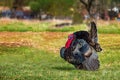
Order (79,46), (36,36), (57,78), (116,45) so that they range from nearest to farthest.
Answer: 1. (57,78)
2. (79,46)
3. (116,45)
4. (36,36)

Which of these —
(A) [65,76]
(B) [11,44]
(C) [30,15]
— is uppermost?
(A) [65,76]

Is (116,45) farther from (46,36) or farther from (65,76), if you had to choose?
(65,76)

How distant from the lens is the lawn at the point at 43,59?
54.6 feet

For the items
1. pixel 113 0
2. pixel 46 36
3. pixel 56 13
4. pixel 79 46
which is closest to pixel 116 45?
pixel 46 36

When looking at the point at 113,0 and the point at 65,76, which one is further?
the point at 113,0

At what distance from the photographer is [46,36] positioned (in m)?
38.9

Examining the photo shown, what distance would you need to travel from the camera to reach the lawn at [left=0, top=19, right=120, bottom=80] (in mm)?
16641

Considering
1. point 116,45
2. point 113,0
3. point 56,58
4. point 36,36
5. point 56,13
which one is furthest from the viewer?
point 113,0

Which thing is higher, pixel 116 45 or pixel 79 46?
pixel 79 46

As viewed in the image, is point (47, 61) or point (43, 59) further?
point (43, 59)

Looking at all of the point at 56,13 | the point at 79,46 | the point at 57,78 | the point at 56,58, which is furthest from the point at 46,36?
the point at 56,13

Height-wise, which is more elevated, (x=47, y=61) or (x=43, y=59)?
(x=47, y=61)

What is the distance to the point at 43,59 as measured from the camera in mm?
26062

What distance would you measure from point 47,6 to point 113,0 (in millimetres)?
16142
